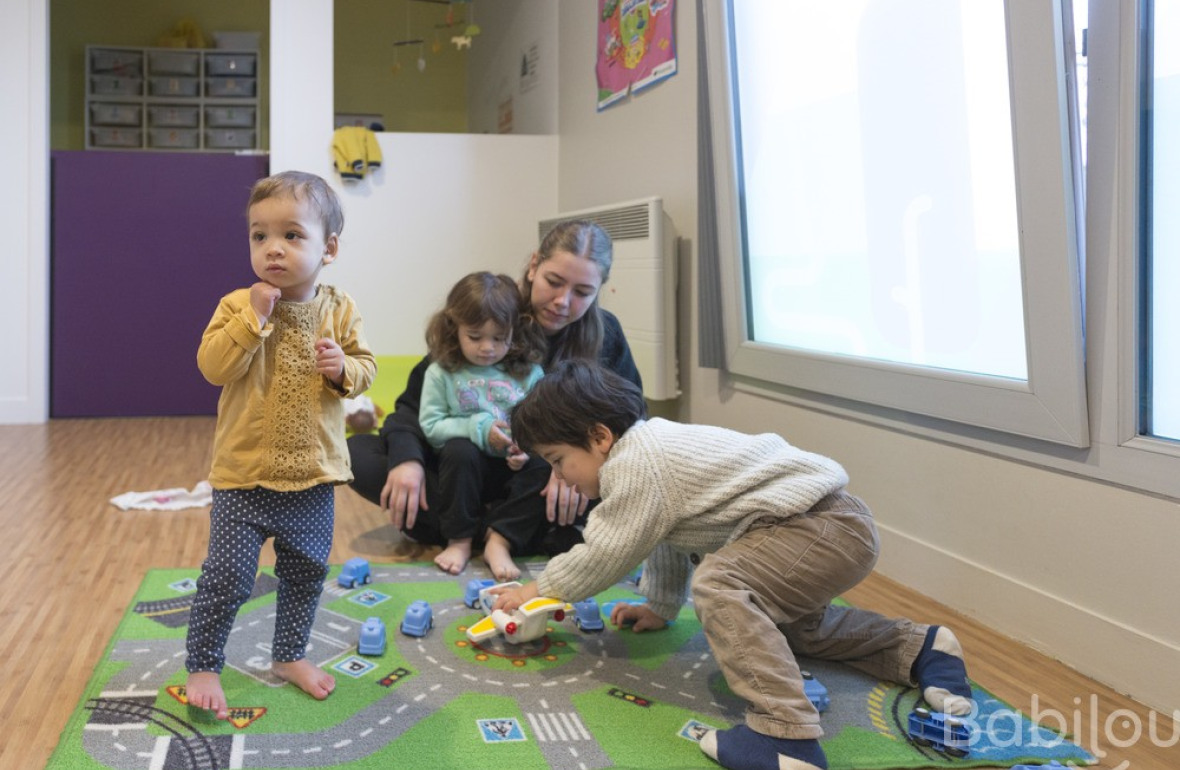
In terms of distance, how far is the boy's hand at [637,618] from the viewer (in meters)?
1.82


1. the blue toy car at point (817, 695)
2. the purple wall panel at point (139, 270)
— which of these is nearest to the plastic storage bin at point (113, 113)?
the purple wall panel at point (139, 270)

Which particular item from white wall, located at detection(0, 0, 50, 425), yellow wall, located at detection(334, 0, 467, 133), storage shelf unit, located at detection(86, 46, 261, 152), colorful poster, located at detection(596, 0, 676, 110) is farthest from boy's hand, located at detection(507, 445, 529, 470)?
yellow wall, located at detection(334, 0, 467, 133)

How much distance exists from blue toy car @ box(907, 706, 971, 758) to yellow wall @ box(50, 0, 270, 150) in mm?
6285

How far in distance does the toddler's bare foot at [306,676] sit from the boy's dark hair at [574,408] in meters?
0.46

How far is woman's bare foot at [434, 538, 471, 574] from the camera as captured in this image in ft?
7.20

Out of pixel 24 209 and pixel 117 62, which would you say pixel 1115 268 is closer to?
pixel 24 209

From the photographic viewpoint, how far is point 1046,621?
1.80 meters

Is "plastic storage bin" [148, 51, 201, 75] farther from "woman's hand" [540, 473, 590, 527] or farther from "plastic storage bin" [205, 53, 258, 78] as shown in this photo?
"woman's hand" [540, 473, 590, 527]

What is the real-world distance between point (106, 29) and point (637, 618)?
652cm

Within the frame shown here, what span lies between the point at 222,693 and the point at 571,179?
10.2 ft

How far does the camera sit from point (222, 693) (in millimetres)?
1429

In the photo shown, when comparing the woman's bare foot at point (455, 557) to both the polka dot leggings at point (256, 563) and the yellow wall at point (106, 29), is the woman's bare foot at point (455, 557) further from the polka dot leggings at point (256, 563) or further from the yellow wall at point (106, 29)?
the yellow wall at point (106, 29)

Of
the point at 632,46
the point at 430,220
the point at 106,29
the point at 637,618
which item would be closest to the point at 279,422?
the point at 637,618

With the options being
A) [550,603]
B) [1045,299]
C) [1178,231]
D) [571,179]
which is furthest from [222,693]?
[571,179]
